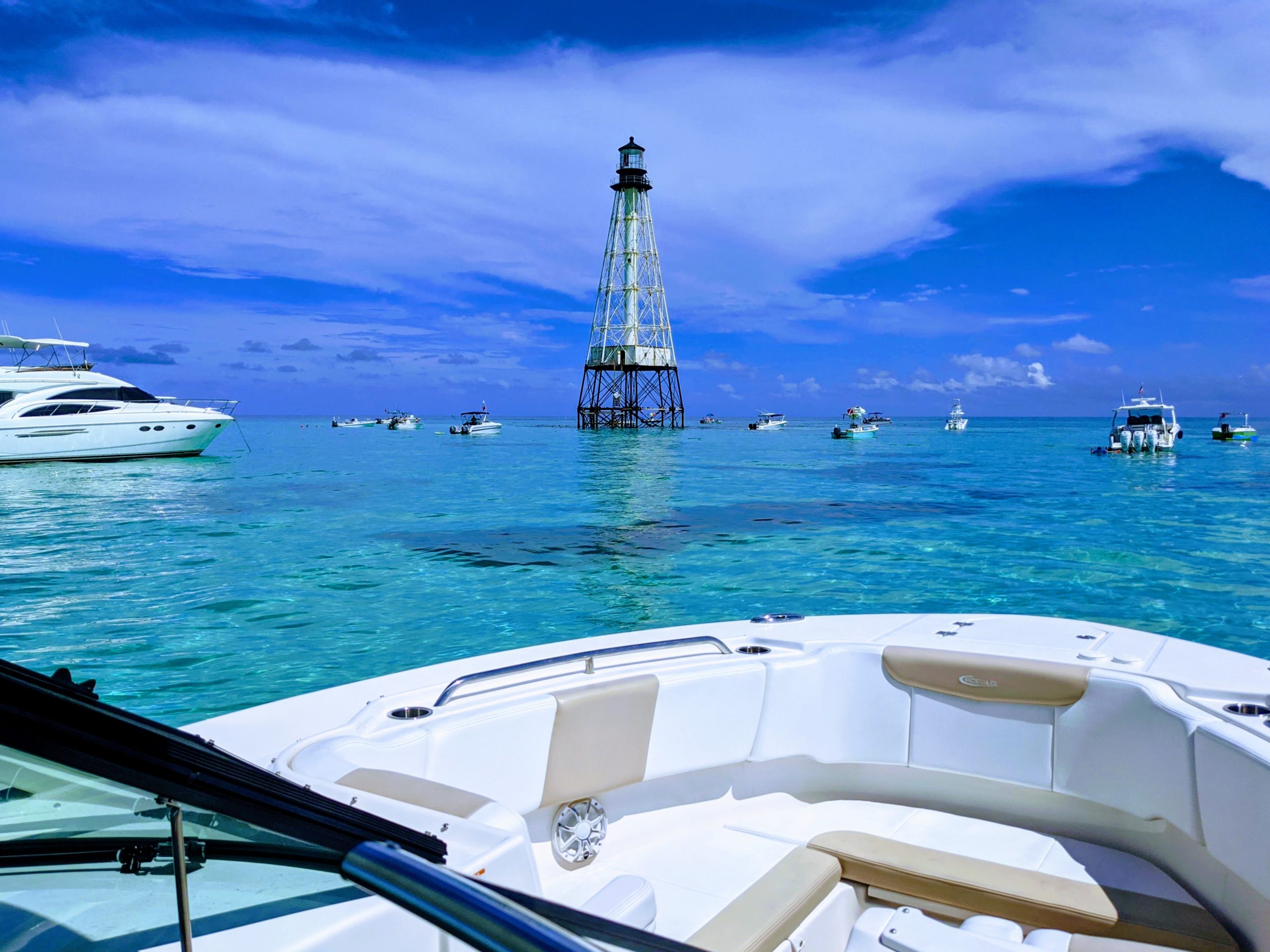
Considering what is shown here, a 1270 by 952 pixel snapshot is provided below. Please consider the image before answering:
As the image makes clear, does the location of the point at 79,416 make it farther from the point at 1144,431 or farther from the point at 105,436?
the point at 1144,431

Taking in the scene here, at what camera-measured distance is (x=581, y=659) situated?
3.17 metres

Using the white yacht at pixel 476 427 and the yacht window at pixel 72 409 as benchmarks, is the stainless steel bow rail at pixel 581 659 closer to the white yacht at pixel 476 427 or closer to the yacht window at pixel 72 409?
the yacht window at pixel 72 409

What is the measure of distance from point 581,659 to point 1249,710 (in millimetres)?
2260

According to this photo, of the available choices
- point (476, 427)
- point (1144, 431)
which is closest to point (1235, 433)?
point (1144, 431)

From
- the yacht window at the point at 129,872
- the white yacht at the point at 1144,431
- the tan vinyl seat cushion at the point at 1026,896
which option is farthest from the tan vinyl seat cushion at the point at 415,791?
the white yacht at the point at 1144,431

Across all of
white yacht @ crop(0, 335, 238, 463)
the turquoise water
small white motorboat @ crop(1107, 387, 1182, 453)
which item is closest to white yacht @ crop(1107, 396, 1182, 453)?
small white motorboat @ crop(1107, 387, 1182, 453)

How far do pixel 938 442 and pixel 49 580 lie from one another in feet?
214

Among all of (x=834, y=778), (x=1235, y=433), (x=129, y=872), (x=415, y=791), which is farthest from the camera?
(x=1235, y=433)

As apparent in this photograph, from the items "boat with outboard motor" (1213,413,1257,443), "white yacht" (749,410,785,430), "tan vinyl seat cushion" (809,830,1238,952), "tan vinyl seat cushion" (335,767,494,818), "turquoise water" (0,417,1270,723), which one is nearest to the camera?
"tan vinyl seat cushion" (335,767,494,818)

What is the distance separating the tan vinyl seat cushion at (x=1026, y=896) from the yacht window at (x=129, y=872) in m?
2.37

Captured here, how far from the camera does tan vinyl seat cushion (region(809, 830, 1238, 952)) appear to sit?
252cm

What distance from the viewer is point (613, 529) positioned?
16.4 m

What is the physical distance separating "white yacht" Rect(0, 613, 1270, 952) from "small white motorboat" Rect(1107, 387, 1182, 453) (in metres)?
49.4

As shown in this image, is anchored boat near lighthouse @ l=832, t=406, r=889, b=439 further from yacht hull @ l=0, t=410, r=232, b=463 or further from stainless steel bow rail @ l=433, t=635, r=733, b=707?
stainless steel bow rail @ l=433, t=635, r=733, b=707
